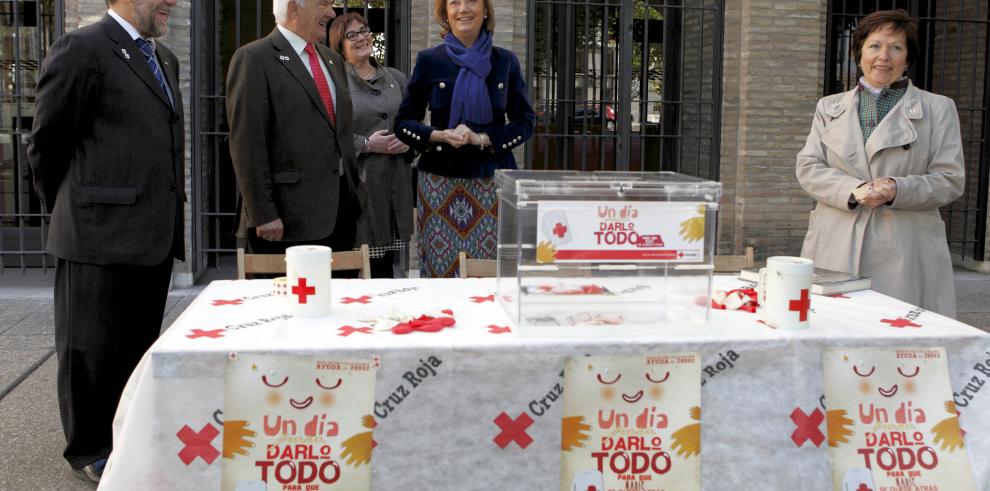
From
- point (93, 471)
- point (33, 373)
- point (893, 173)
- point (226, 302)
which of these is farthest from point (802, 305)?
point (33, 373)

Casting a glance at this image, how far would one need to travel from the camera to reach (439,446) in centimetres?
251

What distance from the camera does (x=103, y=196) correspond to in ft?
11.7

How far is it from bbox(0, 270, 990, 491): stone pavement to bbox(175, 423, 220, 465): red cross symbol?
1652mm

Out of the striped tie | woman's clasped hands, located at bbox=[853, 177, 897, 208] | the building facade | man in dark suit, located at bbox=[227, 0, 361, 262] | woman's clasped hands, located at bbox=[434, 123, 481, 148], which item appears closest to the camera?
the striped tie

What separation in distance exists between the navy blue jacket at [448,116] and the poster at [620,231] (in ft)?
6.94

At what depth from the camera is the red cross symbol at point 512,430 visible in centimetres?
253

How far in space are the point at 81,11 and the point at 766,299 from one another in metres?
6.23

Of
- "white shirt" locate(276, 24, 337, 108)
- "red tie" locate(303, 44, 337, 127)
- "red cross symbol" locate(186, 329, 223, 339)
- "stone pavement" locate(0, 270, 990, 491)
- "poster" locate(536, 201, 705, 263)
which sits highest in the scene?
"white shirt" locate(276, 24, 337, 108)

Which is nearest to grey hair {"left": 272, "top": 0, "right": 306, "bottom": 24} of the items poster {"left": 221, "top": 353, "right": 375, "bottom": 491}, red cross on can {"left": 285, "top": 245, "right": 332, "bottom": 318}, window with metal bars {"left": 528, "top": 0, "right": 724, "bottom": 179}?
red cross on can {"left": 285, "top": 245, "right": 332, "bottom": 318}

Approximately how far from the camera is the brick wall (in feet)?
27.3

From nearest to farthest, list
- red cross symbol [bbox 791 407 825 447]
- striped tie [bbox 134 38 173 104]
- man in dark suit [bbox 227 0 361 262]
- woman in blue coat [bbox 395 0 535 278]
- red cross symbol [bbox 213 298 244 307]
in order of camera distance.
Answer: red cross symbol [bbox 791 407 825 447] → red cross symbol [bbox 213 298 244 307] → striped tie [bbox 134 38 173 104] → man in dark suit [bbox 227 0 361 262] → woman in blue coat [bbox 395 0 535 278]

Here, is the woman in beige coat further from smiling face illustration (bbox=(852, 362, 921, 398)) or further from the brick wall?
the brick wall

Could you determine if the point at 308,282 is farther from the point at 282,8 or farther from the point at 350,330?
the point at 282,8

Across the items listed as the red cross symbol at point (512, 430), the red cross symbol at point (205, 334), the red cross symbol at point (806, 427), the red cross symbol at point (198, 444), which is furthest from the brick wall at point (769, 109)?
the red cross symbol at point (198, 444)
